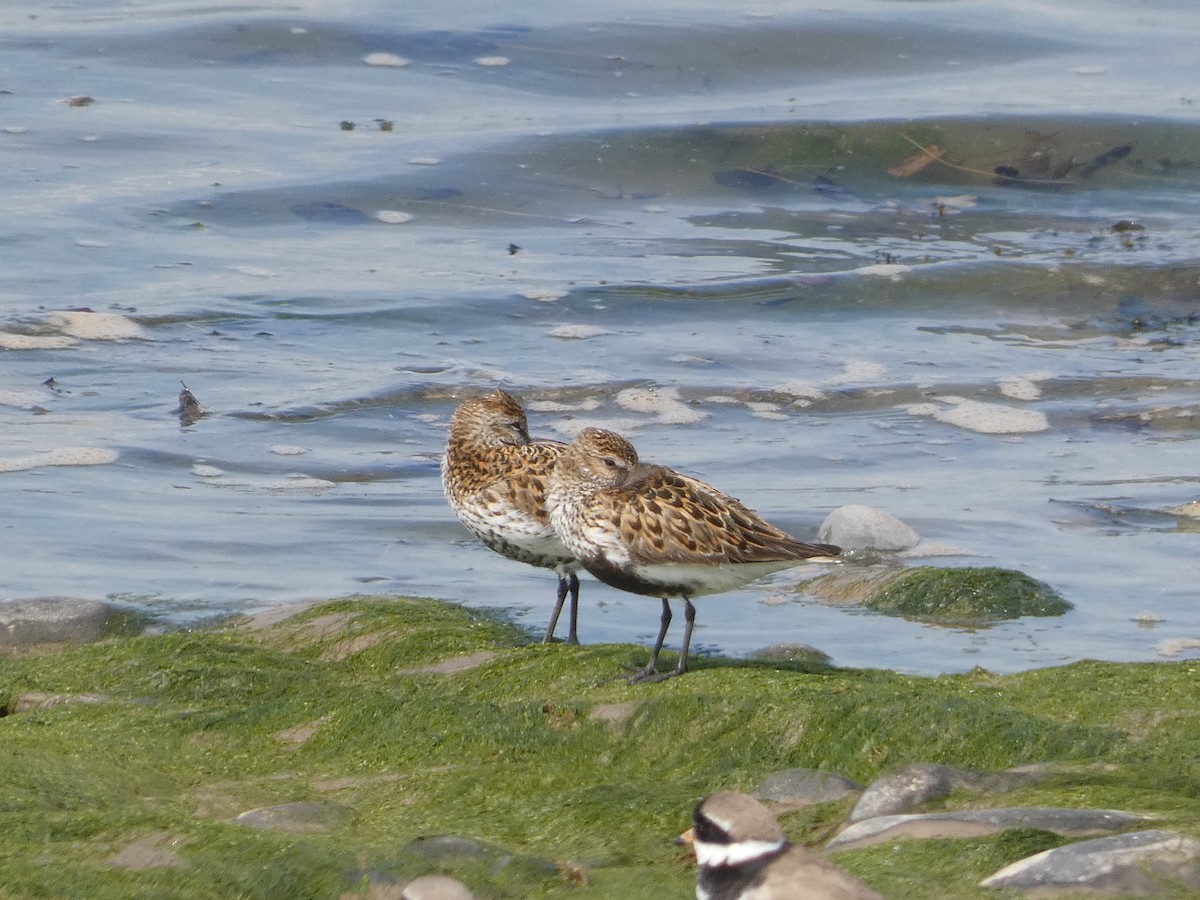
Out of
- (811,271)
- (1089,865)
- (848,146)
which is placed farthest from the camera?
(848,146)

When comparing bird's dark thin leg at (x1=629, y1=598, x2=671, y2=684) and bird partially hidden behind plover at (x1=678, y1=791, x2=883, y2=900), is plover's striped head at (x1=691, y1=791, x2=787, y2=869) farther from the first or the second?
bird's dark thin leg at (x1=629, y1=598, x2=671, y2=684)

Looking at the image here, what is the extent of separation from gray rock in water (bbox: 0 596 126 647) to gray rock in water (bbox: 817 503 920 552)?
11.5 ft

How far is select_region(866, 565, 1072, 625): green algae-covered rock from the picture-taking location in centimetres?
773

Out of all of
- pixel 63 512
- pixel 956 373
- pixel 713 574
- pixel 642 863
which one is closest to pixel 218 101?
pixel 956 373

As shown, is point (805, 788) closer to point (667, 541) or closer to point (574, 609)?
point (667, 541)

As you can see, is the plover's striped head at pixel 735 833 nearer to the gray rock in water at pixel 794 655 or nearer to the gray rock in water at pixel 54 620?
the gray rock in water at pixel 794 655

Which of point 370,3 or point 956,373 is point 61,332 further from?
point 370,3

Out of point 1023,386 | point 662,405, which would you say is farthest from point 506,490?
point 1023,386

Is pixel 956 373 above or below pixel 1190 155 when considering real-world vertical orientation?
below

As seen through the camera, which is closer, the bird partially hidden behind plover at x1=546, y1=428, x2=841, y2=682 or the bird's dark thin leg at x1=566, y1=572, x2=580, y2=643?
the bird partially hidden behind plover at x1=546, y1=428, x2=841, y2=682

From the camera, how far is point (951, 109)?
66.0 ft

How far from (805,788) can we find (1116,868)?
1271 mm

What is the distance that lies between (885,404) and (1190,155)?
28.6 feet

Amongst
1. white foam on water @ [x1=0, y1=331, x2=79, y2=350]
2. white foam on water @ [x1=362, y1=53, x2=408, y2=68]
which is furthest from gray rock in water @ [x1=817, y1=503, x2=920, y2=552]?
white foam on water @ [x1=362, y1=53, x2=408, y2=68]
